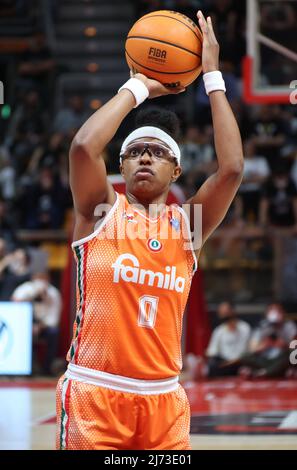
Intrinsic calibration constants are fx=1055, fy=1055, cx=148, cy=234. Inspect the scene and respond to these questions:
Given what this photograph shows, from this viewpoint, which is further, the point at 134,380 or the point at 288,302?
the point at 288,302

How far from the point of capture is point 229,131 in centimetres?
432

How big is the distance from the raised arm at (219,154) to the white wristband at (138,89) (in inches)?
11.3

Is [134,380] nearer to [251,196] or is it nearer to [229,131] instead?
[229,131]

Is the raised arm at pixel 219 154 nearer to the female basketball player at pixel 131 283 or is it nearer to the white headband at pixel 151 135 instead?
the female basketball player at pixel 131 283

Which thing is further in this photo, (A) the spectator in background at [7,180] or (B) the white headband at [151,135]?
(A) the spectator in background at [7,180]

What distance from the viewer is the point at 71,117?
63.1ft

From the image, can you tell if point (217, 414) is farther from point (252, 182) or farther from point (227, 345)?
point (252, 182)

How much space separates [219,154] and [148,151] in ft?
0.96

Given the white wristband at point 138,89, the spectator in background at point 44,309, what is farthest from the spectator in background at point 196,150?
the white wristband at point 138,89

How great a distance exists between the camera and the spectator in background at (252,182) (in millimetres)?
16219

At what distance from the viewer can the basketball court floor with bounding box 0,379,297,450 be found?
827 centimetres
